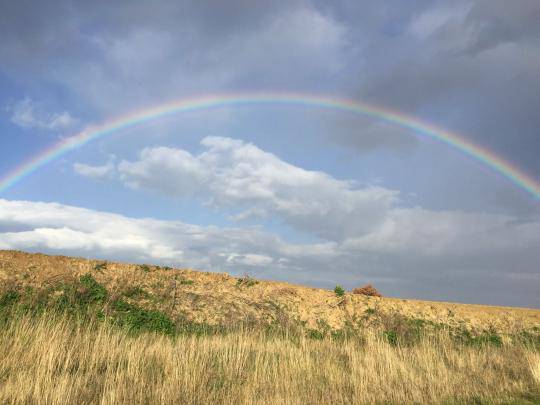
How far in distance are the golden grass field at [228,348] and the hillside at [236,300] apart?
0.07 m

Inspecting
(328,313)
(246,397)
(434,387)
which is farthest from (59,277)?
(434,387)

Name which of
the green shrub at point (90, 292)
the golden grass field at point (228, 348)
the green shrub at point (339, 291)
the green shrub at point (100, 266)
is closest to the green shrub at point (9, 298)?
the golden grass field at point (228, 348)

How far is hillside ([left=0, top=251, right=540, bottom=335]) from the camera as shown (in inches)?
883

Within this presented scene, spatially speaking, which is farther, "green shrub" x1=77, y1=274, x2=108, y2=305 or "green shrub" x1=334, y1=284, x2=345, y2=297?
"green shrub" x1=334, y1=284, x2=345, y2=297

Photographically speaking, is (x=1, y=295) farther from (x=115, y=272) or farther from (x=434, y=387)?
(x=434, y=387)

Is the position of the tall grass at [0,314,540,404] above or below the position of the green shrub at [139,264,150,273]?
below

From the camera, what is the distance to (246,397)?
9469 millimetres

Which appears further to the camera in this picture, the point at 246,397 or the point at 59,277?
the point at 59,277

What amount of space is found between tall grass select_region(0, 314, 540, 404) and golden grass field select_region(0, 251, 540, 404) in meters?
0.04

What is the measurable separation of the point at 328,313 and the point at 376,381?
13.9 m

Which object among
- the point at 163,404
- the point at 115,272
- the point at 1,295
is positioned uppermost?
the point at 115,272

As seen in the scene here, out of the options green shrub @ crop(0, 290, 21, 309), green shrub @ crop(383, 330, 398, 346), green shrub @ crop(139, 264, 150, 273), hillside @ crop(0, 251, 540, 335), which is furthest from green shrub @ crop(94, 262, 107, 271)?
green shrub @ crop(383, 330, 398, 346)

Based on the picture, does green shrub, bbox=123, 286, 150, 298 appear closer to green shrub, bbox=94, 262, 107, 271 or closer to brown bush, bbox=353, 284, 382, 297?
green shrub, bbox=94, 262, 107, 271

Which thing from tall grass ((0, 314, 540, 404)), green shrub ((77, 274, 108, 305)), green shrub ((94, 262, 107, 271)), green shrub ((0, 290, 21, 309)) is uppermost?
green shrub ((94, 262, 107, 271))
